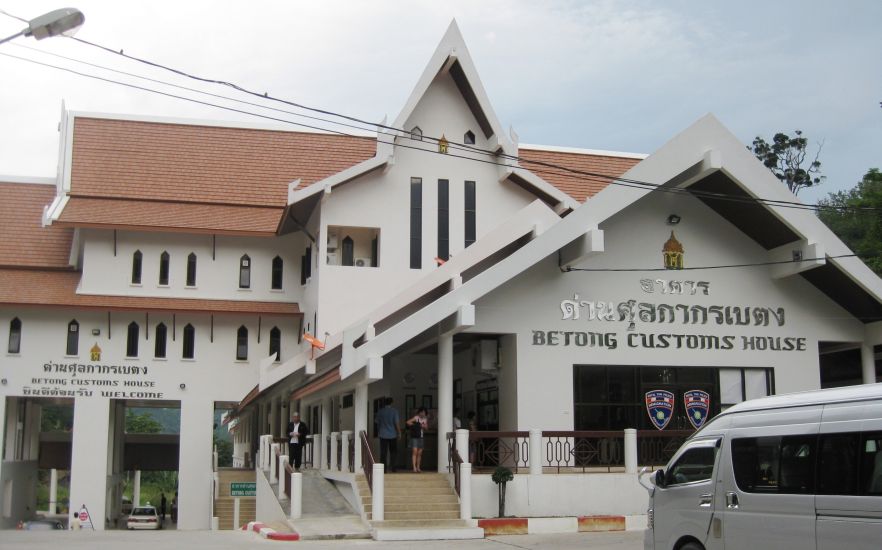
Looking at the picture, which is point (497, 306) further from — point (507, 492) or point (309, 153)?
point (309, 153)

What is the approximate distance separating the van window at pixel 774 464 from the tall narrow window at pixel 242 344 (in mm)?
25325

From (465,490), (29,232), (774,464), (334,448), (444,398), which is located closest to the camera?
(774,464)

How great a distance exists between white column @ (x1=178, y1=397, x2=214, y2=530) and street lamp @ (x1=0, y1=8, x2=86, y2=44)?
73.7ft

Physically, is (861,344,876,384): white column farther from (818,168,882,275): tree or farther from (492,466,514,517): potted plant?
(818,168,882,275): tree

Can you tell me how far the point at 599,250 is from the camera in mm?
21047

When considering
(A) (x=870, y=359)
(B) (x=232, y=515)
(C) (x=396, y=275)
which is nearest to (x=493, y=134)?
(C) (x=396, y=275)

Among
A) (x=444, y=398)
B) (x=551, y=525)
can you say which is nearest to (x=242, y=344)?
(x=444, y=398)

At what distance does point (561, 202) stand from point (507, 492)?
12758 millimetres

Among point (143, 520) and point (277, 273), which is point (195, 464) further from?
point (143, 520)

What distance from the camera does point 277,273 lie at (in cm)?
3475

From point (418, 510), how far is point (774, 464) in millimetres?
9996

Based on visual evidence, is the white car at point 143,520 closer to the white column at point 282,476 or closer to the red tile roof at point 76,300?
the red tile roof at point 76,300

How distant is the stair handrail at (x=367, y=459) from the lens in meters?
19.9

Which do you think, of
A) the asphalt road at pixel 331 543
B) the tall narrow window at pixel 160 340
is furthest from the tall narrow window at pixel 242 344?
the asphalt road at pixel 331 543
